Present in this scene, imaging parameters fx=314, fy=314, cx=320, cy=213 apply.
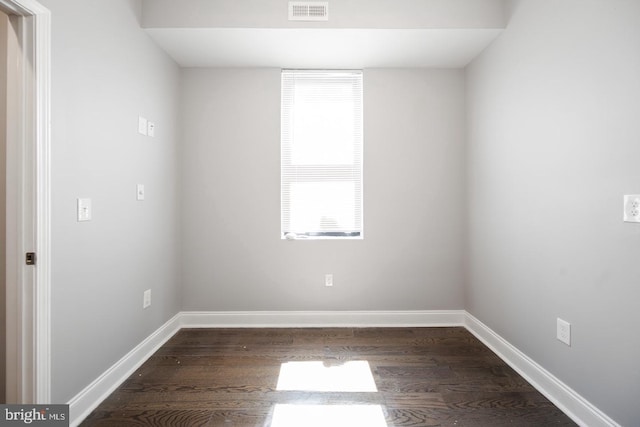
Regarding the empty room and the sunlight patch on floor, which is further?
the sunlight patch on floor

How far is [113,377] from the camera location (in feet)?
6.70

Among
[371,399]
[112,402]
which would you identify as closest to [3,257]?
[112,402]

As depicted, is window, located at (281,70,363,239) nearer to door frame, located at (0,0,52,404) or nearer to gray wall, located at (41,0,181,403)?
gray wall, located at (41,0,181,403)

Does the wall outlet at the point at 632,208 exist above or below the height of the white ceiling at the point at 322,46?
below

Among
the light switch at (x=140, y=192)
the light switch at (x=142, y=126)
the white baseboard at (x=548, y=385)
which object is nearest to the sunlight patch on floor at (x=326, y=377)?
the white baseboard at (x=548, y=385)

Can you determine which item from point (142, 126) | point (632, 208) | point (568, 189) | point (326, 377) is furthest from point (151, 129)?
point (632, 208)

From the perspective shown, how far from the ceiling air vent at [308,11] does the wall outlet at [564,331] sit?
257cm

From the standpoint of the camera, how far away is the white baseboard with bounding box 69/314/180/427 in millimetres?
1744

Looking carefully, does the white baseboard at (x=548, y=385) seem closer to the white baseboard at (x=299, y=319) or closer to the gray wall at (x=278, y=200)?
the white baseboard at (x=299, y=319)

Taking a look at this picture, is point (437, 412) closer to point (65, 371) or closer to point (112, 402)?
point (112, 402)

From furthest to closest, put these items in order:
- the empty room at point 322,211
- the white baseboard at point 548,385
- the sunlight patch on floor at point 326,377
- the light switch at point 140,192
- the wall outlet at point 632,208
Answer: the light switch at point 140,192 → the sunlight patch on floor at point 326,377 → the white baseboard at point 548,385 → the empty room at point 322,211 → the wall outlet at point 632,208

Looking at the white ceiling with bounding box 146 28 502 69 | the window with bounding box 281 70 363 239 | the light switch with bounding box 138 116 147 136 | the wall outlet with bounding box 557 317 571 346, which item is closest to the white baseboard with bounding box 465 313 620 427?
the wall outlet with bounding box 557 317 571 346

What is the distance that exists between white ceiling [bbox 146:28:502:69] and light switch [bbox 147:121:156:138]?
0.69m

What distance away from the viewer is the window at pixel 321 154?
3074 millimetres
